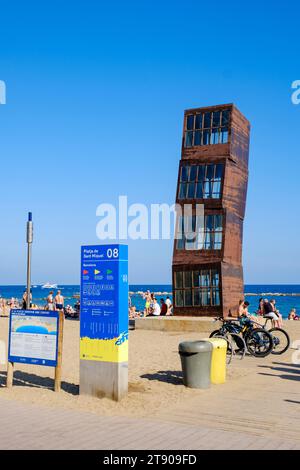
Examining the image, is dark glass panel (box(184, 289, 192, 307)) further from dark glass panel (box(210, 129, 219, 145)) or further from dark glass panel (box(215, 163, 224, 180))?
dark glass panel (box(210, 129, 219, 145))

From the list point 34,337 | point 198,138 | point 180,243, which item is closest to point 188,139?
point 198,138

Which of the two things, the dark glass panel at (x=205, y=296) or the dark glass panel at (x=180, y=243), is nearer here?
the dark glass panel at (x=205, y=296)

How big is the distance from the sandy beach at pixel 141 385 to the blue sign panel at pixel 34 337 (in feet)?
1.97

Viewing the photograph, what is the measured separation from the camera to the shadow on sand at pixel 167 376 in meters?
11.5

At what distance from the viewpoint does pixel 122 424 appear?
7832 millimetres

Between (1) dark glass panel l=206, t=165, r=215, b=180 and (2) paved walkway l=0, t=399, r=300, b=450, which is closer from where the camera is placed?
(2) paved walkway l=0, t=399, r=300, b=450

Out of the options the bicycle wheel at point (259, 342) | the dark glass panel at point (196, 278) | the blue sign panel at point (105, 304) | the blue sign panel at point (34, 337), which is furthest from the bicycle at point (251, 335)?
the dark glass panel at point (196, 278)

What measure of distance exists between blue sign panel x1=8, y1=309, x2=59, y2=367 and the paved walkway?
2035 mm

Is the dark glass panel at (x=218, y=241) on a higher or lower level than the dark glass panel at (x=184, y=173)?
lower

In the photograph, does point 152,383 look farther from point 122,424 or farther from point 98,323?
point 122,424

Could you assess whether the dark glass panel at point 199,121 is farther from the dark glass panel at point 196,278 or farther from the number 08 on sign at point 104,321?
the number 08 on sign at point 104,321

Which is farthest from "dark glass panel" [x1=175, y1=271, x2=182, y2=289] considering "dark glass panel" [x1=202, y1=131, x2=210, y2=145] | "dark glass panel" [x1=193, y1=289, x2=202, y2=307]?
"dark glass panel" [x1=202, y1=131, x2=210, y2=145]

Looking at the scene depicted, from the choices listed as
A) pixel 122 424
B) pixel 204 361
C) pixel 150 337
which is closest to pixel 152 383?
pixel 204 361

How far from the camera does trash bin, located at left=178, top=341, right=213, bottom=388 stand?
34.6 feet
